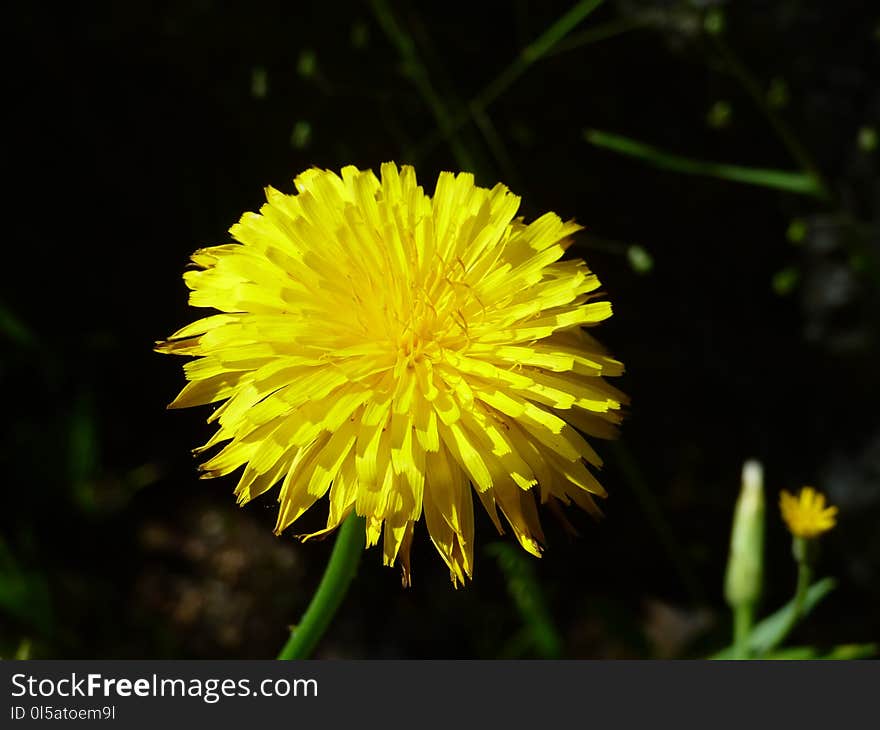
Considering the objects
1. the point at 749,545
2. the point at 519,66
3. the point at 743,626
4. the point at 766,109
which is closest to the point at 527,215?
the point at 519,66

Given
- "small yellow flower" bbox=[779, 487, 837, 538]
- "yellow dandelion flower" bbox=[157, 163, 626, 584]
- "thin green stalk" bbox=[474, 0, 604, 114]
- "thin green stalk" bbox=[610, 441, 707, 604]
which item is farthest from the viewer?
"thin green stalk" bbox=[610, 441, 707, 604]

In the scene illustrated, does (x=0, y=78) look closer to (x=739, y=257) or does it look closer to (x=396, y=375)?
(x=396, y=375)

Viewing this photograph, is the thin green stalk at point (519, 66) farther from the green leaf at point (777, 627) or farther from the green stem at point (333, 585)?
the green leaf at point (777, 627)

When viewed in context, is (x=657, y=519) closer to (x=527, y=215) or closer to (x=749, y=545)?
(x=749, y=545)

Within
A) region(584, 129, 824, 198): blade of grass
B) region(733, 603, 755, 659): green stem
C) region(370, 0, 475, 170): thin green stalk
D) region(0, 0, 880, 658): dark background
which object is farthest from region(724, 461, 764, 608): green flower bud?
region(370, 0, 475, 170): thin green stalk

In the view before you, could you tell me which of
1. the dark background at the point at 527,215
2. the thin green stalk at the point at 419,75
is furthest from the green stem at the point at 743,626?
the thin green stalk at the point at 419,75

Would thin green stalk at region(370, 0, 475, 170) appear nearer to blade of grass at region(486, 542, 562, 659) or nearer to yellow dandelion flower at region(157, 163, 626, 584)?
yellow dandelion flower at region(157, 163, 626, 584)
